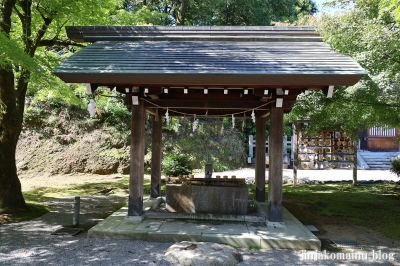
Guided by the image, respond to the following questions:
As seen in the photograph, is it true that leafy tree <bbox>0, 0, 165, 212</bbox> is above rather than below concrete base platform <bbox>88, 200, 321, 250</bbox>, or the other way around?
above

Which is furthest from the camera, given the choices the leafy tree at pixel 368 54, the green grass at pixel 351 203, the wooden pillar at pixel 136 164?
the green grass at pixel 351 203

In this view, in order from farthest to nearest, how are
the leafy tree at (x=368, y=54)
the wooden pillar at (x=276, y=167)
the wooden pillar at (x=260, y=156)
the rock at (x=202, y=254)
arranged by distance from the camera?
1. the wooden pillar at (x=260, y=156)
2. the wooden pillar at (x=276, y=167)
3. the leafy tree at (x=368, y=54)
4. the rock at (x=202, y=254)

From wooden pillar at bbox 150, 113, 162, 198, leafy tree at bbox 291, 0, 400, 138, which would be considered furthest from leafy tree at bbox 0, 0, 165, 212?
leafy tree at bbox 291, 0, 400, 138

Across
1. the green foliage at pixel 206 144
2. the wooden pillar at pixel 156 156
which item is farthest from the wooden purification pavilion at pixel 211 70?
the green foliage at pixel 206 144

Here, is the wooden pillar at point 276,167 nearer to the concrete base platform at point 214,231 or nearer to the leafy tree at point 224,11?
the concrete base platform at point 214,231

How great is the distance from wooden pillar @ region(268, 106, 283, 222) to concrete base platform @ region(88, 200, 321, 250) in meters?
0.34

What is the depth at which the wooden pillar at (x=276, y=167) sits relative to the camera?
6.42 meters

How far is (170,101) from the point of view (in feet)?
24.0

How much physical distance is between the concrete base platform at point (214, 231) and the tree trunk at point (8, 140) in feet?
9.91

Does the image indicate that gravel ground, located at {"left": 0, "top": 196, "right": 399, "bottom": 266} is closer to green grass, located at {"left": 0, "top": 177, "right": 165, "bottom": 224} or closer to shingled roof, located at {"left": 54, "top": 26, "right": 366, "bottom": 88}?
green grass, located at {"left": 0, "top": 177, "right": 165, "bottom": 224}

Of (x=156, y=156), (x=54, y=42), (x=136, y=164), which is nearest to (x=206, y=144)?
(x=156, y=156)

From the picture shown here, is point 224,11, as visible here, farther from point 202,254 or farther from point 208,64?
point 202,254

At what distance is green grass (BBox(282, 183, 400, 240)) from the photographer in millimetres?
7664

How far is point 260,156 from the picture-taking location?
8828 millimetres
